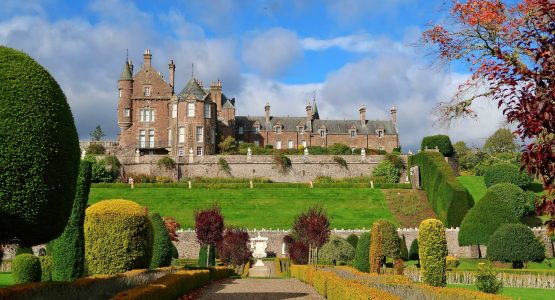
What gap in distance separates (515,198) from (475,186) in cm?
1216

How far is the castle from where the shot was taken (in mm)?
65062

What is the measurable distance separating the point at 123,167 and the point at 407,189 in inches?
1080

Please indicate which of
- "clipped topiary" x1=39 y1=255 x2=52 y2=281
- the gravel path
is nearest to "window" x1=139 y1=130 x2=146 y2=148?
"clipped topiary" x1=39 y1=255 x2=52 y2=281

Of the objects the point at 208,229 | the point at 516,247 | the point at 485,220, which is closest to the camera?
the point at 208,229

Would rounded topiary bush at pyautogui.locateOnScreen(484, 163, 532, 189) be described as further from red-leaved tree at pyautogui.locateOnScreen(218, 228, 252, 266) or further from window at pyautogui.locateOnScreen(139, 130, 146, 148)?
window at pyautogui.locateOnScreen(139, 130, 146, 148)

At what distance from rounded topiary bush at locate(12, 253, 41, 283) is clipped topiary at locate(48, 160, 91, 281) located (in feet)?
15.5

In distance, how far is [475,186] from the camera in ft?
188

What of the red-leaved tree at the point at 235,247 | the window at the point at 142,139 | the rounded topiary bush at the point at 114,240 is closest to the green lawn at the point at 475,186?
the red-leaved tree at the point at 235,247

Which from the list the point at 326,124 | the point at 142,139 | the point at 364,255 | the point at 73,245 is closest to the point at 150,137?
the point at 142,139

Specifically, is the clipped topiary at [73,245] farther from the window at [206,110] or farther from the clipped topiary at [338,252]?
the window at [206,110]

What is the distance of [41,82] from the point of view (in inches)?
416

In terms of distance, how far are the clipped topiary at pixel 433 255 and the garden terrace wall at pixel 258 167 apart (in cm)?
4623

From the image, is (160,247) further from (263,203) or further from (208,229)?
(263,203)

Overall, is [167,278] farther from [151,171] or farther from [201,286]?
[151,171]
